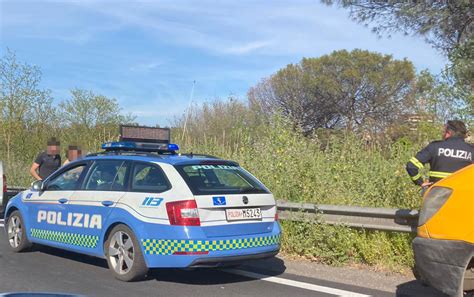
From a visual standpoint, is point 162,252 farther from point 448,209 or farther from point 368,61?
point 368,61

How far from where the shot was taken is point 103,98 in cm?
2578

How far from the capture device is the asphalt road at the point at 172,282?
238 inches

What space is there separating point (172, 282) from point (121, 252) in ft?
2.34

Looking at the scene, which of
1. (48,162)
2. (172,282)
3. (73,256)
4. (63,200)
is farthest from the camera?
(48,162)

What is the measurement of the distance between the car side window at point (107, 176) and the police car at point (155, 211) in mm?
15

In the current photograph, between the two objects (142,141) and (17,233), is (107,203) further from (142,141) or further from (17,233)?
(17,233)

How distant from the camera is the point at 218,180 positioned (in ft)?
21.7

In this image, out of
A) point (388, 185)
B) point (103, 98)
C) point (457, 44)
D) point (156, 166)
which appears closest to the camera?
point (156, 166)

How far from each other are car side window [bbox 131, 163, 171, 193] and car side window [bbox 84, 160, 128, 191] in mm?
173

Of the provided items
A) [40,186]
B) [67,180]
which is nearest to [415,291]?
[67,180]

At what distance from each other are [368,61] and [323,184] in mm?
33086

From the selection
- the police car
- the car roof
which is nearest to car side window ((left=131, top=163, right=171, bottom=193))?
the police car

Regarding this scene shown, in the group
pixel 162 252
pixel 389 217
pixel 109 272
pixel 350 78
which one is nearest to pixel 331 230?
pixel 389 217

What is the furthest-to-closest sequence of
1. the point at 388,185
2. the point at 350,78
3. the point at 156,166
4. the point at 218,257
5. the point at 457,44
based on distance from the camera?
the point at 350,78, the point at 457,44, the point at 388,185, the point at 156,166, the point at 218,257
